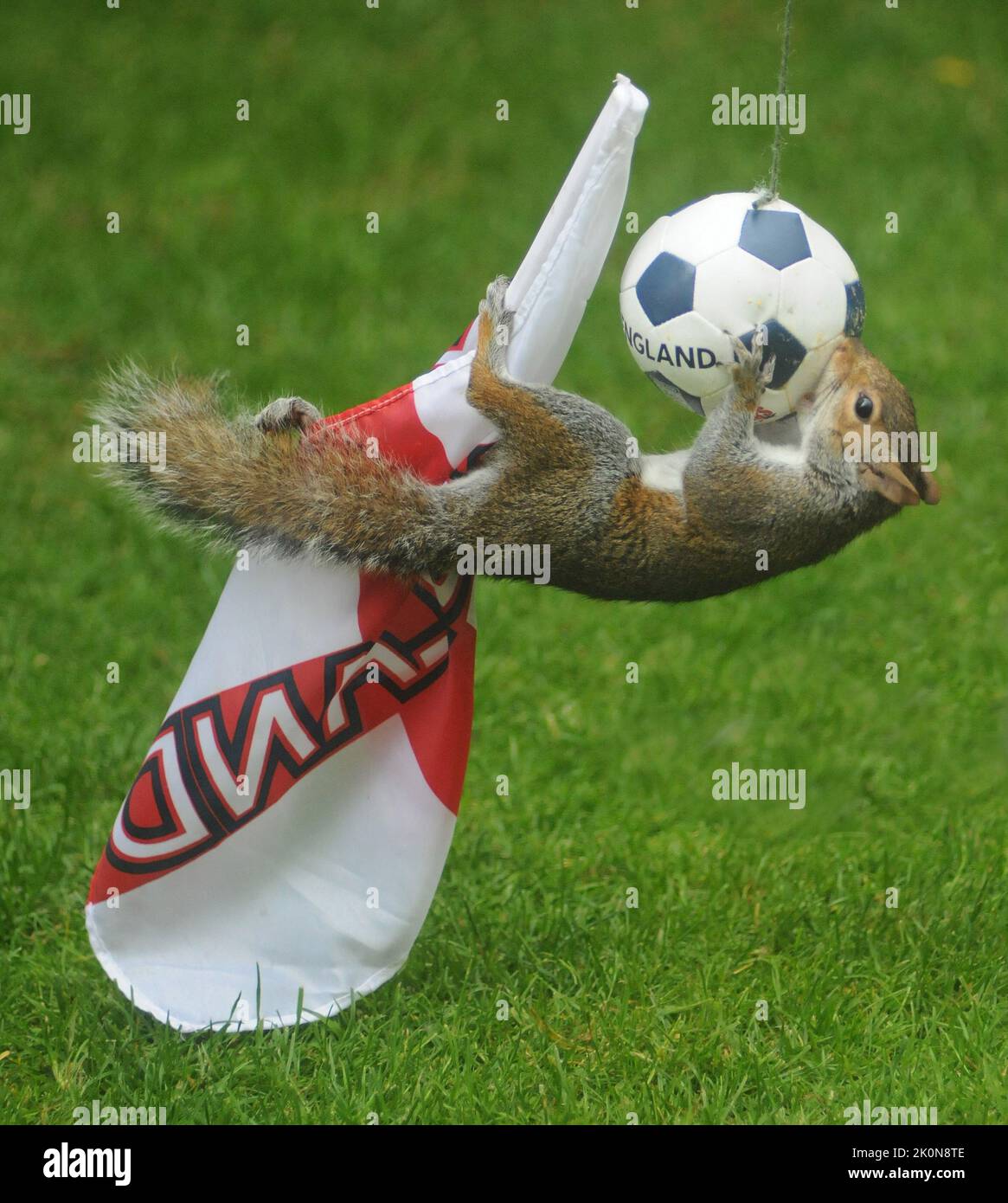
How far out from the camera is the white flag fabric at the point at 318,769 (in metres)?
3.78

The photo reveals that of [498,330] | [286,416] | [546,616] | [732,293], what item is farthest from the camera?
[546,616]

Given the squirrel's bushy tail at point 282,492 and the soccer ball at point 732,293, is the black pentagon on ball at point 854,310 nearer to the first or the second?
the soccer ball at point 732,293

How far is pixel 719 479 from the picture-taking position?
12.3 ft

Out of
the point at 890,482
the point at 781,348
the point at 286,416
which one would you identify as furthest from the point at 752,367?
the point at 286,416

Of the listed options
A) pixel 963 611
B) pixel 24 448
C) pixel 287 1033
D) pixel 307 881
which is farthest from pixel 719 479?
pixel 24 448

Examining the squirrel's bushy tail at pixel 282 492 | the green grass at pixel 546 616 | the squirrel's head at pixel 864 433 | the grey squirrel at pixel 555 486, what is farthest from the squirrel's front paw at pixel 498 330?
the green grass at pixel 546 616

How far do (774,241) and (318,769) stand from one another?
5.40 ft

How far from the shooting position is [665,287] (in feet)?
11.8

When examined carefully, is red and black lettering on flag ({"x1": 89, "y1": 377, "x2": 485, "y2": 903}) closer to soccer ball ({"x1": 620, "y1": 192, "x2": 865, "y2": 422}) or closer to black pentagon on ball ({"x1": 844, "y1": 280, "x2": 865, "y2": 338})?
soccer ball ({"x1": 620, "y1": 192, "x2": 865, "y2": 422})

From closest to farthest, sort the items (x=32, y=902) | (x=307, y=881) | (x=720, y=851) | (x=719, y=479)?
(x=719, y=479) < (x=307, y=881) < (x=32, y=902) < (x=720, y=851)

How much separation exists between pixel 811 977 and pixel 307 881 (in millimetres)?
1436

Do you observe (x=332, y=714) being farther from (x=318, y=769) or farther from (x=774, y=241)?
(x=774, y=241)

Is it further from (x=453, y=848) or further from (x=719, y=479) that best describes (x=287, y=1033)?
(x=719, y=479)

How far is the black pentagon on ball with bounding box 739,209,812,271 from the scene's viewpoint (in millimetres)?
3549
